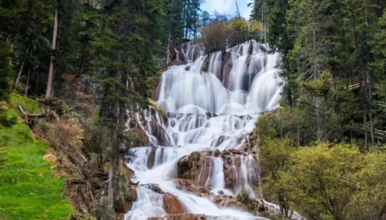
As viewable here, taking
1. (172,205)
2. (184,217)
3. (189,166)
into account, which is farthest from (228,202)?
(189,166)

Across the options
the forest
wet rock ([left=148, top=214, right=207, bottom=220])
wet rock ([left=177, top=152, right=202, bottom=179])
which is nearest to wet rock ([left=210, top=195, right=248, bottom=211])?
the forest

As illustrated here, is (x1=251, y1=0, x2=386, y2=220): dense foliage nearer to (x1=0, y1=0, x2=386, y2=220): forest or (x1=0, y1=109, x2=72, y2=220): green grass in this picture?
(x1=0, y1=0, x2=386, y2=220): forest

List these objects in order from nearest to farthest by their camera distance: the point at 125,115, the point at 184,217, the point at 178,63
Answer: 1. the point at 184,217
2. the point at 125,115
3. the point at 178,63

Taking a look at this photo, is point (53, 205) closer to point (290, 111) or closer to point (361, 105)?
point (290, 111)

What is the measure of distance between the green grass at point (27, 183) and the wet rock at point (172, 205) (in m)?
6.59

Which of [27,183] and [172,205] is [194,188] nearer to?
[172,205]

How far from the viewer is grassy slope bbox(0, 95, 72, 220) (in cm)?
1035

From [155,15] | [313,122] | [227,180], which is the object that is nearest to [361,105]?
[313,122]

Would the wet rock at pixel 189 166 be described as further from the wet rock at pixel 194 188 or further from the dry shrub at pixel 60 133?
the dry shrub at pixel 60 133

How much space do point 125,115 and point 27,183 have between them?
21.1 feet

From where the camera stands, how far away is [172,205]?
57.8 ft

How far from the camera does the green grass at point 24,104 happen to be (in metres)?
18.1

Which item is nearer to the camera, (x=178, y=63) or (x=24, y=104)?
(x=24, y=104)

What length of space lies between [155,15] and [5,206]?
12.8 meters
